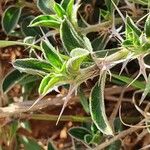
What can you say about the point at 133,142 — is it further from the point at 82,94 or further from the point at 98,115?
the point at 98,115

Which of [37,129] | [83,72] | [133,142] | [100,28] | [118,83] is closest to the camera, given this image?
[83,72]

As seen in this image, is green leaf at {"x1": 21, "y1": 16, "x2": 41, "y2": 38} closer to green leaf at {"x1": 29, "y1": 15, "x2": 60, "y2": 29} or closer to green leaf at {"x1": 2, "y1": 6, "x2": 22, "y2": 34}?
green leaf at {"x1": 2, "y1": 6, "x2": 22, "y2": 34}

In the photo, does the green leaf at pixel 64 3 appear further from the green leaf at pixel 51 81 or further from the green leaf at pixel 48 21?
the green leaf at pixel 51 81

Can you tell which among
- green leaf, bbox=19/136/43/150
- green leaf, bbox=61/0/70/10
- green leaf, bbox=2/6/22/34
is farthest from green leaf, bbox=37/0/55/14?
green leaf, bbox=19/136/43/150

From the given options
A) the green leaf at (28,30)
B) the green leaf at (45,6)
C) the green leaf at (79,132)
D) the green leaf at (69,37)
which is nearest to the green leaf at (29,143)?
the green leaf at (79,132)

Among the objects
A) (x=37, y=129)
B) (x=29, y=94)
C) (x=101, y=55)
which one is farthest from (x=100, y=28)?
(x=37, y=129)

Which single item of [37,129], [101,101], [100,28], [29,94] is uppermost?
[100,28]
